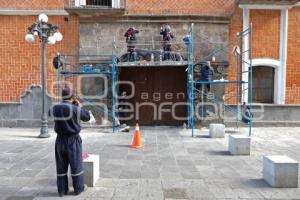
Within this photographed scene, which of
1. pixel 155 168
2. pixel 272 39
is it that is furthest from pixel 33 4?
pixel 155 168

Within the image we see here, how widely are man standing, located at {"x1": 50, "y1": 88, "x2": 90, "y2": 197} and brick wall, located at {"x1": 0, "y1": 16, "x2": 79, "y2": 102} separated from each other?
9.38m

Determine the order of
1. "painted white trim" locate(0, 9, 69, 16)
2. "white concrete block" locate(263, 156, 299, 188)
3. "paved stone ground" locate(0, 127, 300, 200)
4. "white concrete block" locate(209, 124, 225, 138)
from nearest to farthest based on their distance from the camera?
"paved stone ground" locate(0, 127, 300, 200)
"white concrete block" locate(263, 156, 299, 188)
"white concrete block" locate(209, 124, 225, 138)
"painted white trim" locate(0, 9, 69, 16)

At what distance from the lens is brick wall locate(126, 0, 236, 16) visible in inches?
600

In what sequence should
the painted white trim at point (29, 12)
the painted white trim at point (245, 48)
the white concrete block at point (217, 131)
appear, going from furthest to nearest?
the painted white trim at point (245, 48)
the painted white trim at point (29, 12)
the white concrete block at point (217, 131)

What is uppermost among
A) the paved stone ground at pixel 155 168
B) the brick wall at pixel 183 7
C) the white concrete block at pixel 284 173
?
the brick wall at pixel 183 7

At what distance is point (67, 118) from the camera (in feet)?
20.4

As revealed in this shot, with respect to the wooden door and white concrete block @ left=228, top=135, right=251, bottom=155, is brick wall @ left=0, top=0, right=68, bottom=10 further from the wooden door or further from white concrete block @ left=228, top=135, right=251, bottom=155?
white concrete block @ left=228, top=135, right=251, bottom=155

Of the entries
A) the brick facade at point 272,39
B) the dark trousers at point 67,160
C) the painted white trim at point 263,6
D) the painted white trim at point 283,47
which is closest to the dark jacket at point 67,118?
the dark trousers at point 67,160

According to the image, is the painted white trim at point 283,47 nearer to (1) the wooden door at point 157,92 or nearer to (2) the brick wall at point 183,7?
(2) the brick wall at point 183,7

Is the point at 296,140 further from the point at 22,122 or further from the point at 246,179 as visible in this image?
the point at 22,122

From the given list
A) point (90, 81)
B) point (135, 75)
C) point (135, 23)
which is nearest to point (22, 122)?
point (90, 81)

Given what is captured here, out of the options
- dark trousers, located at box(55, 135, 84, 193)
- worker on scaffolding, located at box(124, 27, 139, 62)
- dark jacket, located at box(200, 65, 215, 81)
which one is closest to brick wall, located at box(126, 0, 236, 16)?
worker on scaffolding, located at box(124, 27, 139, 62)

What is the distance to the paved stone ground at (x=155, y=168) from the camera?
6410 millimetres

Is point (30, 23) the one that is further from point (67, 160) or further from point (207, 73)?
point (67, 160)
